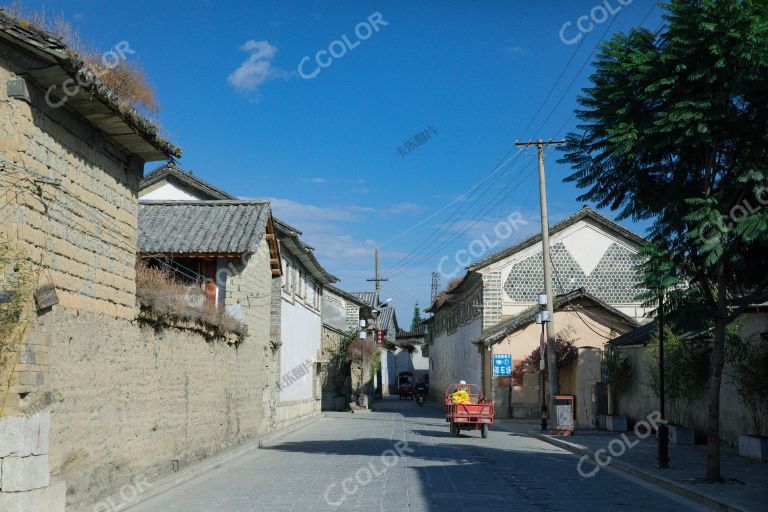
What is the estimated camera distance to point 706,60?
13008mm

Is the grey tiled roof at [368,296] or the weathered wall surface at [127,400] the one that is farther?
the grey tiled roof at [368,296]

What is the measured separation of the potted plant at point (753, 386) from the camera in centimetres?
1680

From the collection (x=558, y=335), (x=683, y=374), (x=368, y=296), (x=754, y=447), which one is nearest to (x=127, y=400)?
(x=754, y=447)

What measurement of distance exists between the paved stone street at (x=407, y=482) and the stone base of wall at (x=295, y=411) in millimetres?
6102

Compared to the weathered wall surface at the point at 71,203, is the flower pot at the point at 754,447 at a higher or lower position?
lower

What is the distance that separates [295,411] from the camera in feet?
105

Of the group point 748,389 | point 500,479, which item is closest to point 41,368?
point 500,479

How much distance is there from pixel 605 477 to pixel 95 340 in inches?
391
